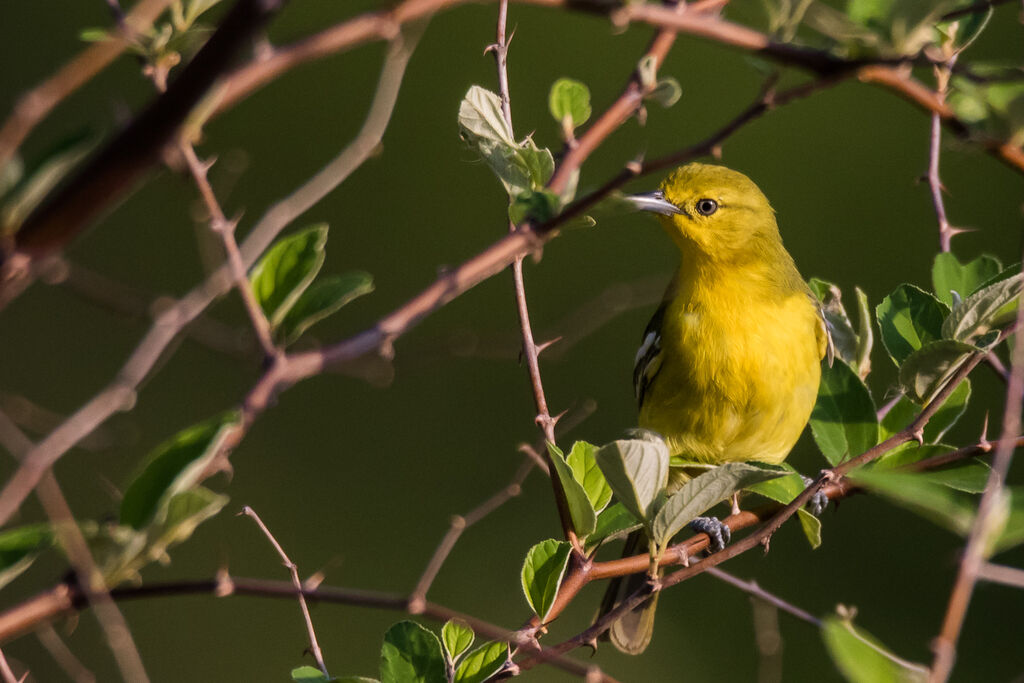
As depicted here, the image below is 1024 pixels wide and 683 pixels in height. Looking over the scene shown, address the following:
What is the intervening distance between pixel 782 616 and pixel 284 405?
10.1 feet

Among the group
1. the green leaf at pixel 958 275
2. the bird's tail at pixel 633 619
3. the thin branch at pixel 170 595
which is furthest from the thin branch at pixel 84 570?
the bird's tail at pixel 633 619

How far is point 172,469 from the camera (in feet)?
3.31

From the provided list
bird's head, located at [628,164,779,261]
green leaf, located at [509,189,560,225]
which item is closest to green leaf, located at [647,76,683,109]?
green leaf, located at [509,189,560,225]

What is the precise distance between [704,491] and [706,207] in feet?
7.15

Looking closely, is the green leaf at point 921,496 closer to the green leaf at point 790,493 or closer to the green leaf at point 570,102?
the green leaf at point 570,102

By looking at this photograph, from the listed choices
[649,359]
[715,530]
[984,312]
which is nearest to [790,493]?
[984,312]

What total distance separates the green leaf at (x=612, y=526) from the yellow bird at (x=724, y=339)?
139 centimetres

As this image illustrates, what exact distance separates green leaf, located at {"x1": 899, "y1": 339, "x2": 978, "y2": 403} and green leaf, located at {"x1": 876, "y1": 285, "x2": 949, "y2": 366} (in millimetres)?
155

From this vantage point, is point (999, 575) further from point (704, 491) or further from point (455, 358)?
point (455, 358)

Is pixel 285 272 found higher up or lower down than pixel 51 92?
lower down

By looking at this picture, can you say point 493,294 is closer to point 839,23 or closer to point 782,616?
point 782,616

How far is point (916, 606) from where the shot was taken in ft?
19.4

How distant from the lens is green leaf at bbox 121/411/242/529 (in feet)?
3.11

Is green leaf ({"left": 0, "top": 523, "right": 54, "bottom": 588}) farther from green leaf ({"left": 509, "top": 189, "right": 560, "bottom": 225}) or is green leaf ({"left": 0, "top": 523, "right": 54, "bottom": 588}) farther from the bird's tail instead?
the bird's tail
